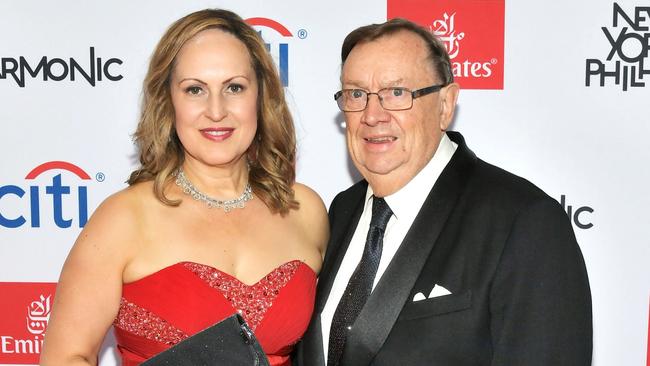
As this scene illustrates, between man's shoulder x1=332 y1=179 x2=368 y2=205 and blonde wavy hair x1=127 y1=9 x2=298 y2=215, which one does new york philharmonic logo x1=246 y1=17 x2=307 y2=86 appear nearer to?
blonde wavy hair x1=127 y1=9 x2=298 y2=215

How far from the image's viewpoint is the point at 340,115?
9.09ft

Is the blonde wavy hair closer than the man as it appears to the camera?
No

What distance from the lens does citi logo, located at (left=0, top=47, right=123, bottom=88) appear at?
2.78 metres

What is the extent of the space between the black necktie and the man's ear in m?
0.27

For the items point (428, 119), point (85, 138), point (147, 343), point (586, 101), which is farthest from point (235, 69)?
point (586, 101)

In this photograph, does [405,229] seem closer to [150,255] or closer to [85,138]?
[150,255]

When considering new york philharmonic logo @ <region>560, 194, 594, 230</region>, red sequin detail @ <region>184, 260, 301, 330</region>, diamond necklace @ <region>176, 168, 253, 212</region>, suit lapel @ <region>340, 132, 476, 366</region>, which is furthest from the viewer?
new york philharmonic logo @ <region>560, 194, 594, 230</region>

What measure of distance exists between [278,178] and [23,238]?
1190 millimetres

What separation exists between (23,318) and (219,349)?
155 cm

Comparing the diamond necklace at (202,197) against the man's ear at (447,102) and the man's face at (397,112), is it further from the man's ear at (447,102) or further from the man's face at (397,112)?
the man's ear at (447,102)

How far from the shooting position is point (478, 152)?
274cm

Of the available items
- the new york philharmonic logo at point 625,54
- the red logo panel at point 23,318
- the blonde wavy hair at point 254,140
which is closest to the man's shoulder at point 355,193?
the blonde wavy hair at point 254,140

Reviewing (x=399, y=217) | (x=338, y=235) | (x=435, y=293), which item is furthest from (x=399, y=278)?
(x=338, y=235)

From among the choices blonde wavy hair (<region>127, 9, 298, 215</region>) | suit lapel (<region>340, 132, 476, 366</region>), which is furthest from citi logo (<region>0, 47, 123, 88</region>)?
suit lapel (<region>340, 132, 476, 366</region>)
